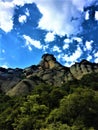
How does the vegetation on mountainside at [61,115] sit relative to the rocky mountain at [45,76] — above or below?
below

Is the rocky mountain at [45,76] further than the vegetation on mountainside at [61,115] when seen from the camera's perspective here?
Yes

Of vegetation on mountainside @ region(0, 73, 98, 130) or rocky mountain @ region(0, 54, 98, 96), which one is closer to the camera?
vegetation on mountainside @ region(0, 73, 98, 130)

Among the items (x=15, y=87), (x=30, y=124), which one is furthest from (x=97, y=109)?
(x=15, y=87)

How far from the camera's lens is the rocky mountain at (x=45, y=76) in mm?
116688

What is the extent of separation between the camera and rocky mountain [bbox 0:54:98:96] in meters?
117

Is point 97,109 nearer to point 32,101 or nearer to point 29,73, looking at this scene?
point 32,101

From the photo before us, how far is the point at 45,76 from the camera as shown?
14075 centimetres

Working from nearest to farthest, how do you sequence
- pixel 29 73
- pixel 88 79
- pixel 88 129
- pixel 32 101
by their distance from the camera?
pixel 88 129
pixel 32 101
pixel 88 79
pixel 29 73

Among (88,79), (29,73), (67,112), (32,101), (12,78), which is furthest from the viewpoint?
(29,73)

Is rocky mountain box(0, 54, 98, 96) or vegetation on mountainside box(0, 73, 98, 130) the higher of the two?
rocky mountain box(0, 54, 98, 96)

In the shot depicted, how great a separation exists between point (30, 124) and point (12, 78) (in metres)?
76.9

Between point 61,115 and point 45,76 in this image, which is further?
point 45,76

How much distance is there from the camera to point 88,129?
2152 inches

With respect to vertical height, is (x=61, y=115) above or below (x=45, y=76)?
below
